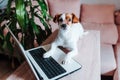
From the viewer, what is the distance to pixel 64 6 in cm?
248

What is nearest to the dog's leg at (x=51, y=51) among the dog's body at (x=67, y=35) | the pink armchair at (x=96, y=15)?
the dog's body at (x=67, y=35)

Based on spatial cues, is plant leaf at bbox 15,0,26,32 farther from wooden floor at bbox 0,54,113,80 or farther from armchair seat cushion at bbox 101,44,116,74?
wooden floor at bbox 0,54,113,80

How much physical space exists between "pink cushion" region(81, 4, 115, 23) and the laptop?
146 centimetres

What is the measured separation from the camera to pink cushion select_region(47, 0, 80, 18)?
2.47 m

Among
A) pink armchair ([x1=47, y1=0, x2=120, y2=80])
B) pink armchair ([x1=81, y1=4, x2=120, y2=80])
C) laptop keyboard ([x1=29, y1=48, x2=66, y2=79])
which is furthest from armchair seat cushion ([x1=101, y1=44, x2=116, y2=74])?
laptop keyboard ([x1=29, y1=48, x2=66, y2=79])

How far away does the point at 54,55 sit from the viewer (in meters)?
1.14

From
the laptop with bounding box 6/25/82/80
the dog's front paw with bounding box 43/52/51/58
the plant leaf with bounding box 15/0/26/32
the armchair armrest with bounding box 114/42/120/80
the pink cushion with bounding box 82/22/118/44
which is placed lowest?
the armchair armrest with bounding box 114/42/120/80

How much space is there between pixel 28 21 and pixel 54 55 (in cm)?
50

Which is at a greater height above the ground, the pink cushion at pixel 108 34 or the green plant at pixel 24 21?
the green plant at pixel 24 21

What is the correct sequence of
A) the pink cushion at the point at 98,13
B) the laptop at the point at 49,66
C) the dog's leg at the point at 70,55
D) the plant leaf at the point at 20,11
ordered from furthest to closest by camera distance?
the pink cushion at the point at 98,13
the plant leaf at the point at 20,11
the dog's leg at the point at 70,55
the laptop at the point at 49,66

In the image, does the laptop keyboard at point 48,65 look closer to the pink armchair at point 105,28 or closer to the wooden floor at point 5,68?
the pink armchair at point 105,28

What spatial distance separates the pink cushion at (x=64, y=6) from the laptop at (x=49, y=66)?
1.40m

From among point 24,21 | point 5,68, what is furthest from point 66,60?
point 5,68

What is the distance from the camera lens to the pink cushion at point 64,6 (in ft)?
8.12
